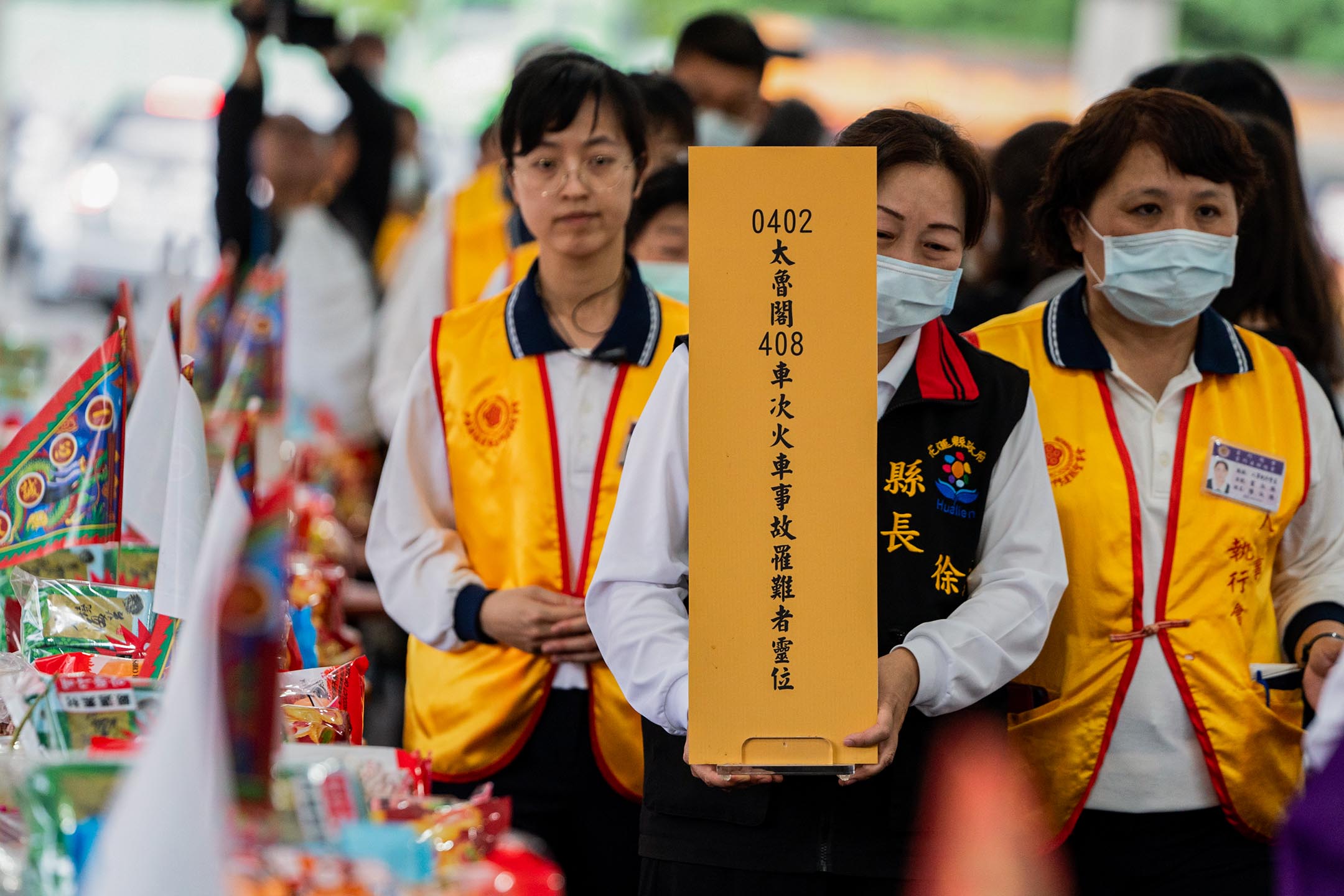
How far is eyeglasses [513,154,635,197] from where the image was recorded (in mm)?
2420

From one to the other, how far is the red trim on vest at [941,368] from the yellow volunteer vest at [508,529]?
531 millimetres

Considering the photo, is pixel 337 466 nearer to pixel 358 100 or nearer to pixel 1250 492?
pixel 358 100

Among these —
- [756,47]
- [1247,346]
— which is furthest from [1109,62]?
[1247,346]

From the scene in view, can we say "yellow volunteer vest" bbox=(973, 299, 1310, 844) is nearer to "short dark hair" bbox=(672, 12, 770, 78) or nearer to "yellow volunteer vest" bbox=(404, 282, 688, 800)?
"yellow volunteer vest" bbox=(404, 282, 688, 800)

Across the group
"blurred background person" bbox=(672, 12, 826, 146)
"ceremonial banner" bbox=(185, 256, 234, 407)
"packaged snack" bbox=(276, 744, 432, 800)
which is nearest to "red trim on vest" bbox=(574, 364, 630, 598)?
"packaged snack" bbox=(276, 744, 432, 800)

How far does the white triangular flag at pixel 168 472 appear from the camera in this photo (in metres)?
1.89

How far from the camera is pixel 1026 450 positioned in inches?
78.7

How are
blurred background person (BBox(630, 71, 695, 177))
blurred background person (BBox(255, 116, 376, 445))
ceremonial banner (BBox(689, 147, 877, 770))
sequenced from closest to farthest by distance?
ceremonial banner (BBox(689, 147, 877, 770))
blurred background person (BBox(630, 71, 695, 177))
blurred background person (BBox(255, 116, 376, 445))

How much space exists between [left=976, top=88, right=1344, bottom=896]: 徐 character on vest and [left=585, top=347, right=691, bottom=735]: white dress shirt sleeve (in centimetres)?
60

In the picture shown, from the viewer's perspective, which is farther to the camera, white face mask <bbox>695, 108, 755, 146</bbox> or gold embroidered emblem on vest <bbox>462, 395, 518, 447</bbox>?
white face mask <bbox>695, 108, 755, 146</bbox>

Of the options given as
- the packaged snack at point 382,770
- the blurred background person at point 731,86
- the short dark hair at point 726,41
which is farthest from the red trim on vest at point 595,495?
the short dark hair at point 726,41

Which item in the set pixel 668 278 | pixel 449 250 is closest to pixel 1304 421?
pixel 668 278

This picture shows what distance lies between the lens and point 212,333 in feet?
12.9

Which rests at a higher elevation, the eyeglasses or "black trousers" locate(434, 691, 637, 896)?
the eyeglasses
